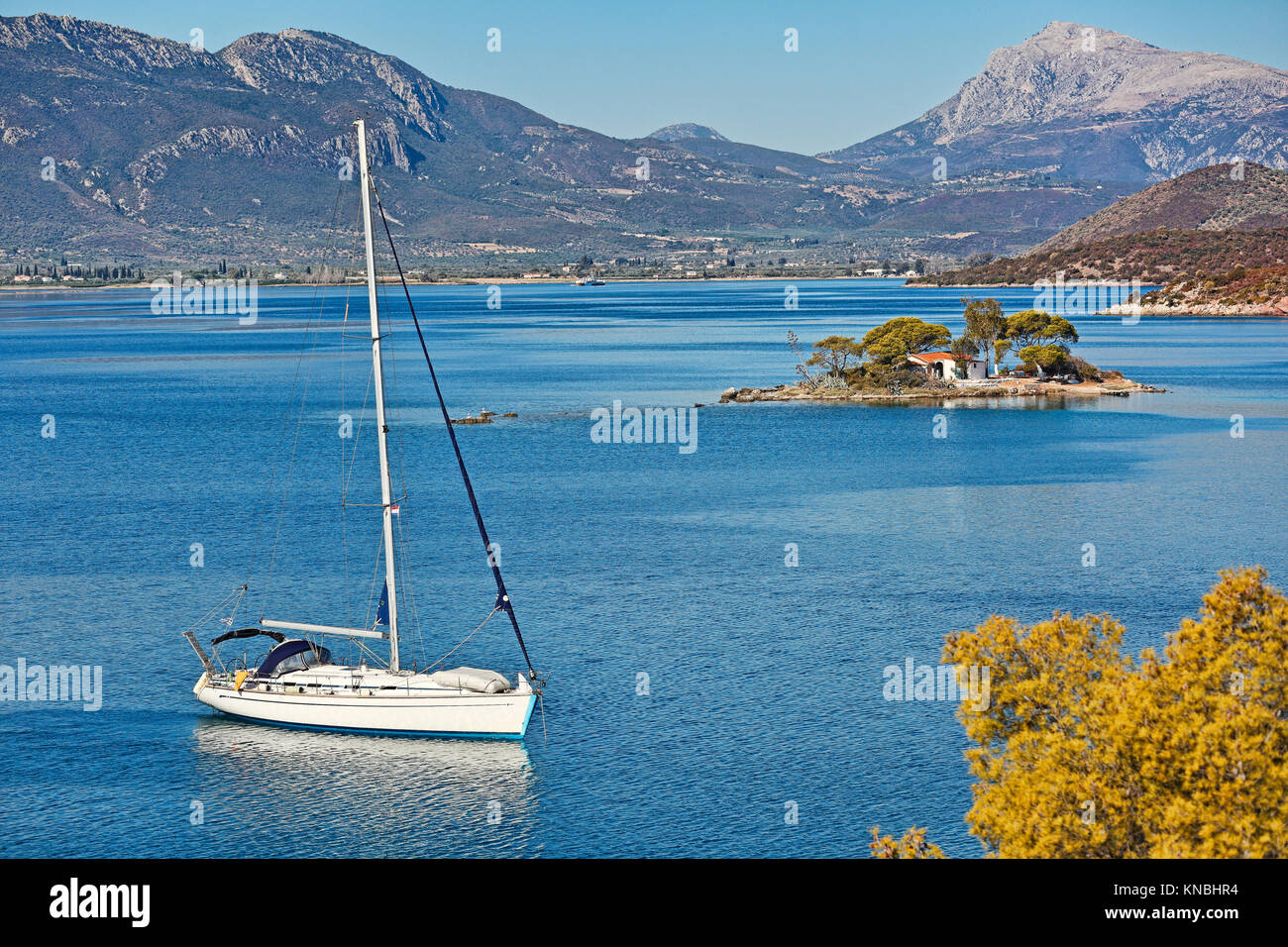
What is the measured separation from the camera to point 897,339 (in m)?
113

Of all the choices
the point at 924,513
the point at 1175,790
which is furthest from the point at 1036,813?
the point at 924,513

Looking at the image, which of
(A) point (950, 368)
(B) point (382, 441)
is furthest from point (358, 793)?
(A) point (950, 368)

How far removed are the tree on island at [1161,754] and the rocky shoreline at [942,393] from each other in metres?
89.1

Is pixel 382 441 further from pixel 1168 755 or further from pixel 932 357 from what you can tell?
pixel 932 357

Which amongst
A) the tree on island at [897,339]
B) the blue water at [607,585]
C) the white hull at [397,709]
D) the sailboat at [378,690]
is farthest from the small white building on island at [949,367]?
the white hull at [397,709]

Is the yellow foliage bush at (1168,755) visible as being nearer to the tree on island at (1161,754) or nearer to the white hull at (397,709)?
the tree on island at (1161,754)

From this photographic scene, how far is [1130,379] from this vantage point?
123 m

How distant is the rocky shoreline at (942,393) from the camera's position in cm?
11000

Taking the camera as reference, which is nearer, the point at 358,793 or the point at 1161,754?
the point at 1161,754

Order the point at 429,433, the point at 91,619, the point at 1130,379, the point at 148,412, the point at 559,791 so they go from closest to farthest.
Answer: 1. the point at 559,791
2. the point at 91,619
3. the point at 429,433
4. the point at 148,412
5. the point at 1130,379

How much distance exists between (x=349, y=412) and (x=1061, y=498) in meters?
60.0

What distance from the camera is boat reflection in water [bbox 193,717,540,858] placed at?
27578mm

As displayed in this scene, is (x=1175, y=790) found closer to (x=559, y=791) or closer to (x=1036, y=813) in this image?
(x=1036, y=813)

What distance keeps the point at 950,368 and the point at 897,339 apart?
6059 millimetres
